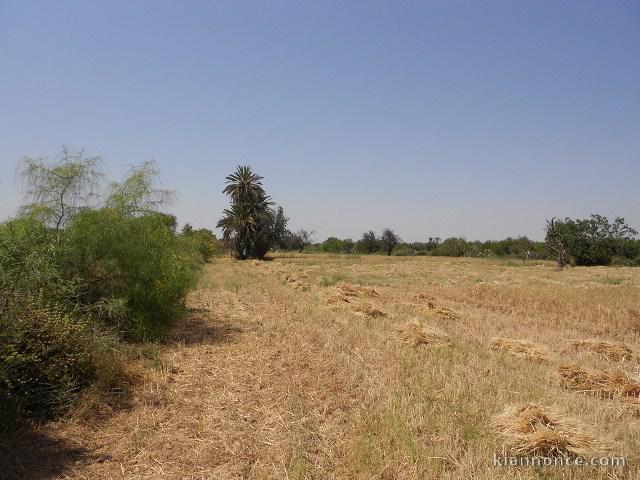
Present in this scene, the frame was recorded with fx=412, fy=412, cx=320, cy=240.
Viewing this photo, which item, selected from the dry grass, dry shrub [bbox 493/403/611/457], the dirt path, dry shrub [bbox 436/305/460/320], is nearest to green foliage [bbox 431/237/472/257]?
dry shrub [bbox 436/305/460/320]

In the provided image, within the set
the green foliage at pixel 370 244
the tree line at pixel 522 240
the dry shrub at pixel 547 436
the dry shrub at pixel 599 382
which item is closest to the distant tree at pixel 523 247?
the tree line at pixel 522 240

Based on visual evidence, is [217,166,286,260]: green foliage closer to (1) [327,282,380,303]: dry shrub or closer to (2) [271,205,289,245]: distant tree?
(2) [271,205,289,245]: distant tree

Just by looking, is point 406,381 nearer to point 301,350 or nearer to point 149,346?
point 301,350

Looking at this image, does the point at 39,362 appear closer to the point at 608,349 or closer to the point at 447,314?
the point at 608,349

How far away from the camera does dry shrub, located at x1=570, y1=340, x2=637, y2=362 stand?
8.15 m

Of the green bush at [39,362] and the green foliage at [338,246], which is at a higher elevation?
the green foliage at [338,246]

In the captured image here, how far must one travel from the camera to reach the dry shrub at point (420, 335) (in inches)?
333

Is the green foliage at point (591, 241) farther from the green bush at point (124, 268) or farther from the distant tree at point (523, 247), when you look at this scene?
the green bush at point (124, 268)

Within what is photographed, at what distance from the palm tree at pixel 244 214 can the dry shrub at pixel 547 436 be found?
160 ft

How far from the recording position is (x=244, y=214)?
2093 inches

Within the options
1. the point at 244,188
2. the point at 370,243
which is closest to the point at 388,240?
the point at 370,243

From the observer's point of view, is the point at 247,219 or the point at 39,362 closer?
the point at 39,362

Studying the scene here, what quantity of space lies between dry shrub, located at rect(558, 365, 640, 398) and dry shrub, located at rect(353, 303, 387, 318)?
5.77 meters

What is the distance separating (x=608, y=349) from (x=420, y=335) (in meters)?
3.78
